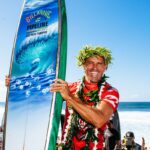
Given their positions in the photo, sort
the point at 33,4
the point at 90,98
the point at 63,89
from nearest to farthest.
Result: the point at 63,89 → the point at 90,98 → the point at 33,4

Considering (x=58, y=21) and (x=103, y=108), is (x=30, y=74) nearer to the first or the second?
(x=58, y=21)

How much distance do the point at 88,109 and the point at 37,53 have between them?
1609 mm

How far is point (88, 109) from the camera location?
2.95 m

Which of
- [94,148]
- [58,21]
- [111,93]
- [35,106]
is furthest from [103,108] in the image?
[58,21]

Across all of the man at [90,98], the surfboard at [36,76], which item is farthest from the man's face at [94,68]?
the surfboard at [36,76]

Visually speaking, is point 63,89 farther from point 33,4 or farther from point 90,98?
point 33,4

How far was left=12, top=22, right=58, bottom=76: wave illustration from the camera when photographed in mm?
4195

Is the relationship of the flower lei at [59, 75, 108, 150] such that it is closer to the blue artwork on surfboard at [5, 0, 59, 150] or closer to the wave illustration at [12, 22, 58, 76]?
the blue artwork on surfboard at [5, 0, 59, 150]

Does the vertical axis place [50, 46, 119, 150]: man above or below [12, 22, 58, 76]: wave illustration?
below

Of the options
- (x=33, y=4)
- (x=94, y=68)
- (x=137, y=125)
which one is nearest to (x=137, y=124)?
(x=137, y=125)

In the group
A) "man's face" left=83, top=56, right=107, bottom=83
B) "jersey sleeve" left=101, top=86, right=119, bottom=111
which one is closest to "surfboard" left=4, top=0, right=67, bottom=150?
"man's face" left=83, top=56, right=107, bottom=83

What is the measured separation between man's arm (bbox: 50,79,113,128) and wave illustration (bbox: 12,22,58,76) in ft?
3.26

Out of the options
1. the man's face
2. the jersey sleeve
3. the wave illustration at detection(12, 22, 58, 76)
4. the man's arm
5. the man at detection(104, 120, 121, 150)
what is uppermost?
the wave illustration at detection(12, 22, 58, 76)

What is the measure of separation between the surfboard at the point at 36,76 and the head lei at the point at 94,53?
0.45 metres
